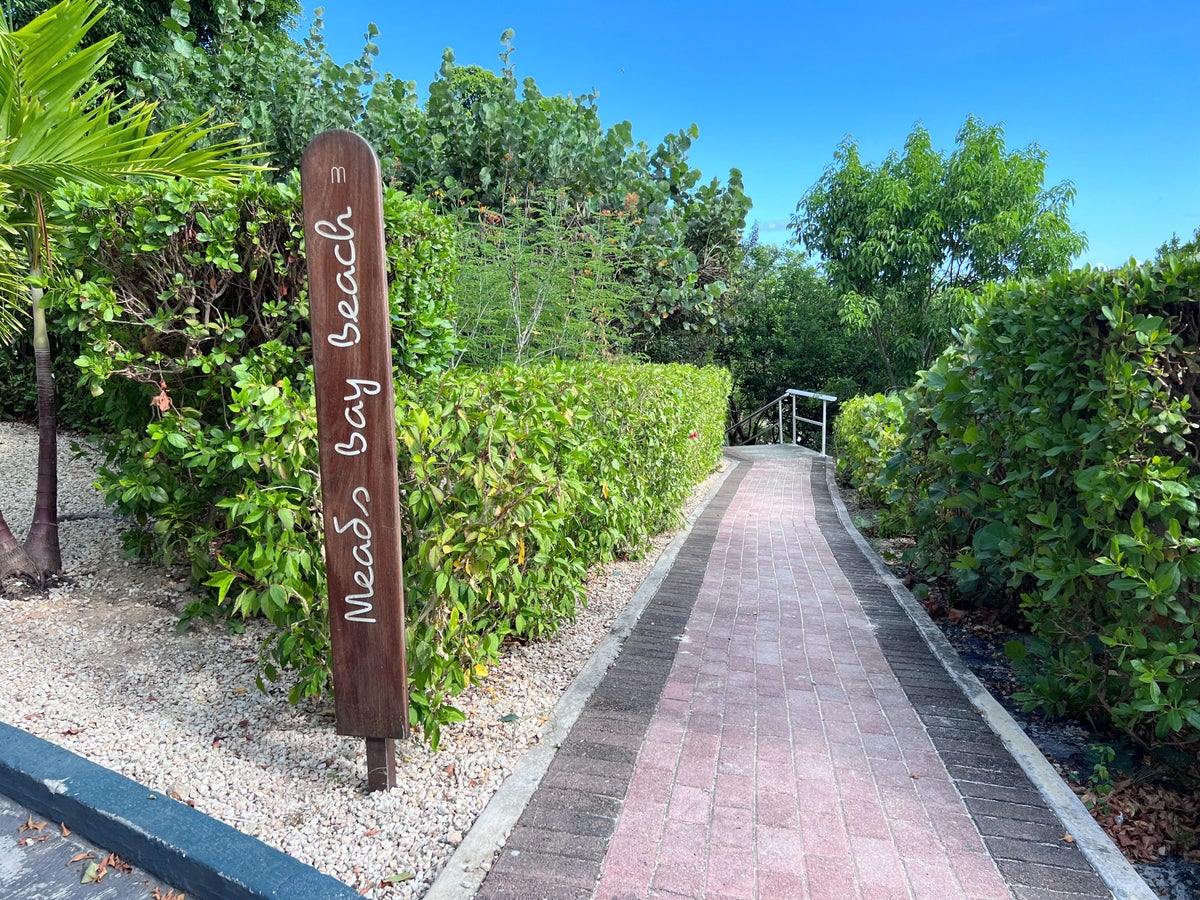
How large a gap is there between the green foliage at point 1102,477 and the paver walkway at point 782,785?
0.54 metres

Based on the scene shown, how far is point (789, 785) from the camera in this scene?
244 centimetres

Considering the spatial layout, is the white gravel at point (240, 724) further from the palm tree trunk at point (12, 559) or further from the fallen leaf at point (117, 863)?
the fallen leaf at point (117, 863)

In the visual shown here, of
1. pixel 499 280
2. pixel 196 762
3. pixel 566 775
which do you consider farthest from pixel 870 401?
pixel 196 762

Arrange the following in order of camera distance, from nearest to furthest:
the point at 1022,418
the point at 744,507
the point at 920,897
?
the point at 920,897 < the point at 1022,418 < the point at 744,507

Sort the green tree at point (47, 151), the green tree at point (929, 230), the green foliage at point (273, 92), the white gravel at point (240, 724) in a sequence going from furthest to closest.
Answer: the green tree at point (929, 230) < the green foliage at point (273, 92) < the green tree at point (47, 151) < the white gravel at point (240, 724)

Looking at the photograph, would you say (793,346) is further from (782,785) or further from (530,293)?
(782,785)

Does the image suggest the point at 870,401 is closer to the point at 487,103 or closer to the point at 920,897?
the point at 487,103

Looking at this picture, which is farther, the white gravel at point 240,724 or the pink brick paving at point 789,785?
the white gravel at point 240,724

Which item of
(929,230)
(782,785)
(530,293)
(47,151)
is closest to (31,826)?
(782,785)

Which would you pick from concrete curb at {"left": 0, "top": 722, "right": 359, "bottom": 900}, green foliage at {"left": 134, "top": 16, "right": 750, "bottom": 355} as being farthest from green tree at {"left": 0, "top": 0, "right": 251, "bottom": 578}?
green foliage at {"left": 134, "top": 16, "right": 750, "bottom": 355}

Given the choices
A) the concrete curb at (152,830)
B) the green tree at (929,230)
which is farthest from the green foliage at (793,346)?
the concrete curb at (152,830)

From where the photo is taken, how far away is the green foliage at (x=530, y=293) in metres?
6.88

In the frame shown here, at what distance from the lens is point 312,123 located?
8875 millimetres

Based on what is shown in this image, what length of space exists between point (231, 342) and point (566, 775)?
8.29ft
